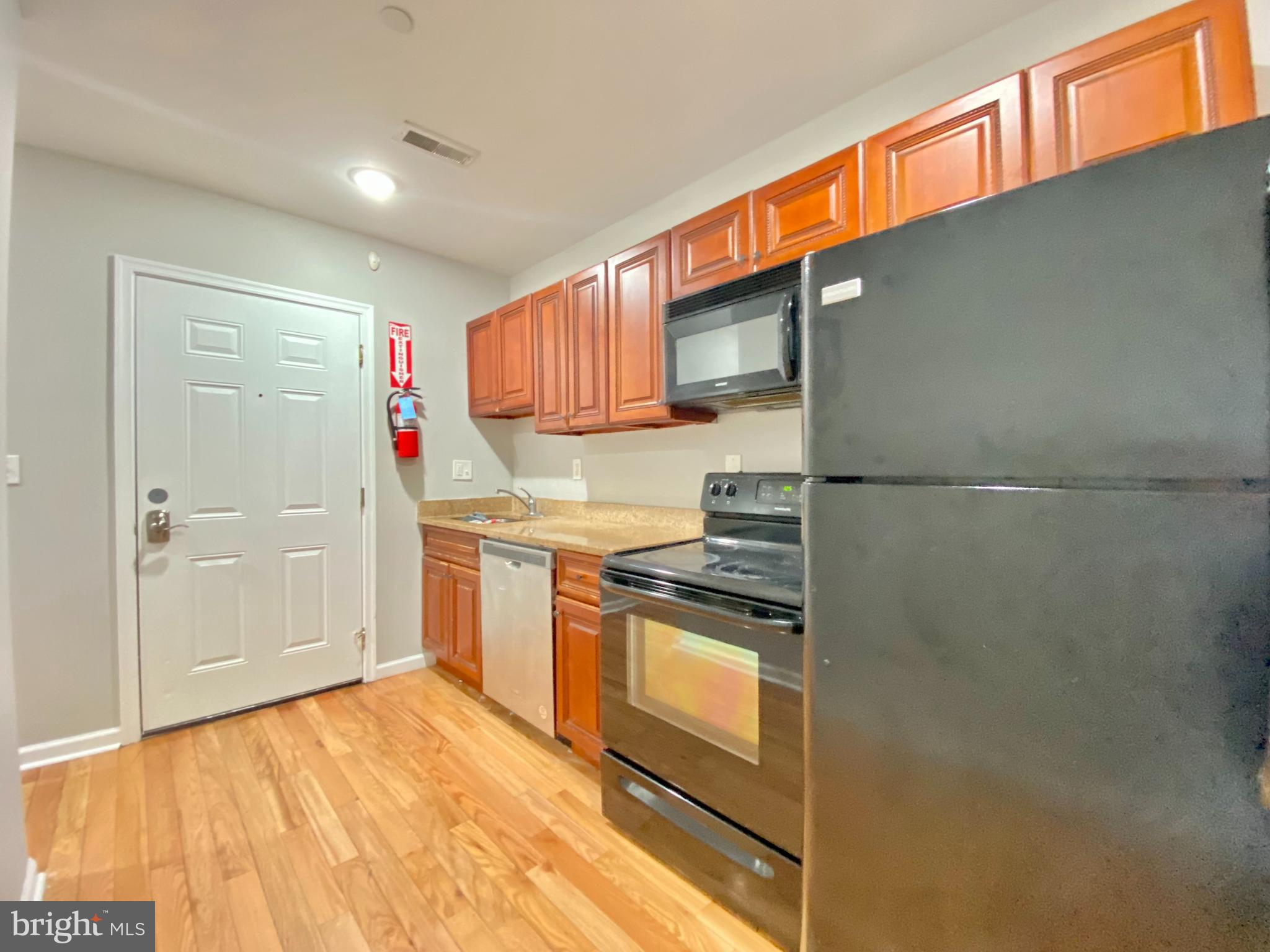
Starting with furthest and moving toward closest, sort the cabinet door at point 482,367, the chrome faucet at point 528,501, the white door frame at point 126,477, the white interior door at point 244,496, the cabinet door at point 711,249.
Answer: the chrome faucet at point 528,501, the cabinet door at point 482,367, the white interior door at point 244,496, the white door frame at point 126,477, the cabinet door at point 711,249

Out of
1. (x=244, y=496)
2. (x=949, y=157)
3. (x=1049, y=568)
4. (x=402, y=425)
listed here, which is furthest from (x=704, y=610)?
(x=244, y=496)

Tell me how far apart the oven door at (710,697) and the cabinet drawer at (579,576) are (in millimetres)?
152

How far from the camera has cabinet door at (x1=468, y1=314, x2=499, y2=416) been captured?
295 centimetres

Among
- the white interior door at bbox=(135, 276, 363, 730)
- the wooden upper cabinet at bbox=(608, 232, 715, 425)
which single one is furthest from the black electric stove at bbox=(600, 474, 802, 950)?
the white interior door at bbox=(135, 276, 363, 730)

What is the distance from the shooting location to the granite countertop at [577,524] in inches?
77.9

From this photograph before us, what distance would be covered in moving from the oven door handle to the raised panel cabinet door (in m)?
1.45

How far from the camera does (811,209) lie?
1.57 m

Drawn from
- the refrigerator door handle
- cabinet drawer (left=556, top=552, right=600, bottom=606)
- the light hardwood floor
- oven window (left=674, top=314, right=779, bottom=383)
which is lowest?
the light hardwood floor

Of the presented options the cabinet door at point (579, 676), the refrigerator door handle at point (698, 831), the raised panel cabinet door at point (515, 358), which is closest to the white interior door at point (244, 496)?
the raised panel cabinet door at point (515, 358)

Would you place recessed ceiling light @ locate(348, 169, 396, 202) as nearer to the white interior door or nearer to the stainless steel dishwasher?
the white interior door

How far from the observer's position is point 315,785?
1835mm

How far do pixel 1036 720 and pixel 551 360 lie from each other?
2.32 meters

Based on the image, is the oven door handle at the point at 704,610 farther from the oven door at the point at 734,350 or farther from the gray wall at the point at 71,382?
the gray wall at the point at 71,382

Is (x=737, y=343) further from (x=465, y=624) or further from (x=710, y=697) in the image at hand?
(x=465, y=624)
